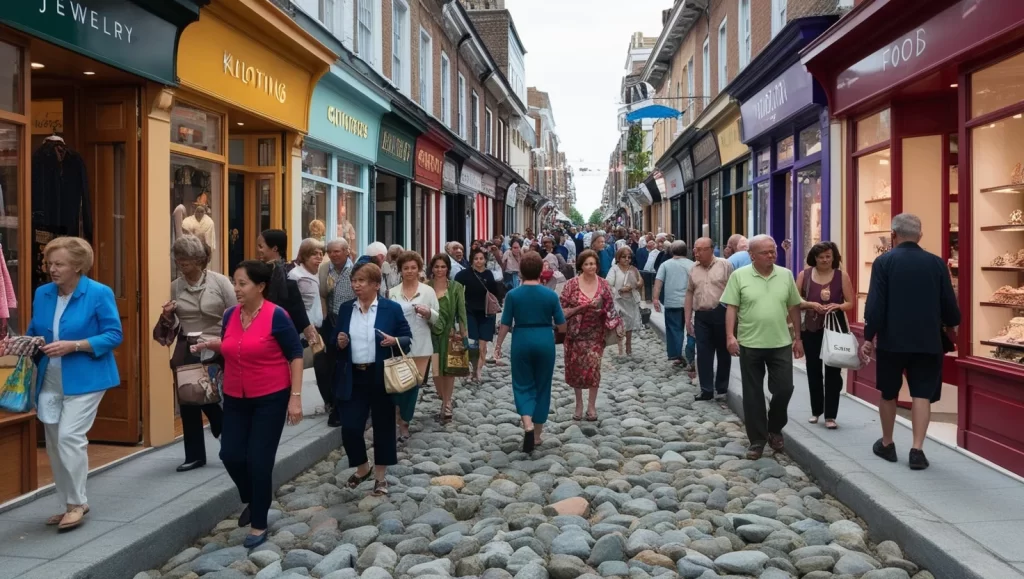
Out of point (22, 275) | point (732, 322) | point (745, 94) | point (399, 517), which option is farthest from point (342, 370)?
point (745, 94)

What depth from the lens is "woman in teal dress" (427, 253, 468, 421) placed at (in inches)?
→ 351

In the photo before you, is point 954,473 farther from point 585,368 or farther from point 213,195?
point 213,195

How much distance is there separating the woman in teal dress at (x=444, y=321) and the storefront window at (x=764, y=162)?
797 centimetres

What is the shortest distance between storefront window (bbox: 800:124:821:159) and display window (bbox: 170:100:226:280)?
298 inches

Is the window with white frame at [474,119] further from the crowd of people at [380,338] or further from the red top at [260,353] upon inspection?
the red top at [260,353]

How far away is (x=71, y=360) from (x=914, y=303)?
5.32 meters

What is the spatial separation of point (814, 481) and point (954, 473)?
952 mm

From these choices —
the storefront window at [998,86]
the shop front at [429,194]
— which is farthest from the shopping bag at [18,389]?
the shop front at [429,194]

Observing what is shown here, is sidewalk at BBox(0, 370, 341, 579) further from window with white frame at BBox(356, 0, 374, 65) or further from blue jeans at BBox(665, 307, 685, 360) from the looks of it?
window with white frame at BBox(356, 0, 374, 65)

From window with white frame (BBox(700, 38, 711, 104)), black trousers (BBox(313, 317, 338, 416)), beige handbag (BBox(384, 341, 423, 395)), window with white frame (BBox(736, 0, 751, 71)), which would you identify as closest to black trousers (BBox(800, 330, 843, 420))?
beige handbag (BBox(384, 341, 423, 395))

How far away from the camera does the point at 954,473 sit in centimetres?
627

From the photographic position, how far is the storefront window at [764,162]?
15.6 m

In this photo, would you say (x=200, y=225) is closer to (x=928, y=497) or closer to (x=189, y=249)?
(x=189, y=249)

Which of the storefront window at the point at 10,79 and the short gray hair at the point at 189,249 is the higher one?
the storefront window at the point at 10,79
